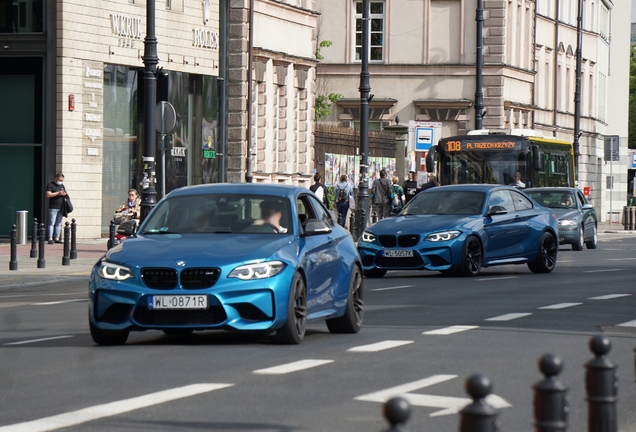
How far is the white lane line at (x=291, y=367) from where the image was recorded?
10.8 meters

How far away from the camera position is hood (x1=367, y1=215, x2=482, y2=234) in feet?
77.9

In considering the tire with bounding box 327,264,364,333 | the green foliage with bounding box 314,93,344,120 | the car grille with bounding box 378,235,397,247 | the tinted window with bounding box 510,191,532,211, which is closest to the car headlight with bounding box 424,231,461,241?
the car grille with bounding box 378,235,397,247

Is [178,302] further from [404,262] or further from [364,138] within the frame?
[364,138]

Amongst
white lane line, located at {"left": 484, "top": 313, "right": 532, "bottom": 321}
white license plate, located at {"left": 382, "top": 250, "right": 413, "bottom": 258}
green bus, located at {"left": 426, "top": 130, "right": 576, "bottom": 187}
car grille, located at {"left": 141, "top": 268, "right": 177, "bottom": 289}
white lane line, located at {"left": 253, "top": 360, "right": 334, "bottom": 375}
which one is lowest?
white lane line, located at {"left": 484, "top": 313, "right": 532, "bottom": 321}

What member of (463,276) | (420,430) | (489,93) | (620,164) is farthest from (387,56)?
(420,430)

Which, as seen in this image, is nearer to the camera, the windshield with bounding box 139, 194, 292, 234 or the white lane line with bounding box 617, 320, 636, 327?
the windshield with bounding box 139, 194, 292, 234

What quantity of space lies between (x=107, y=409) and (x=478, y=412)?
4687mm

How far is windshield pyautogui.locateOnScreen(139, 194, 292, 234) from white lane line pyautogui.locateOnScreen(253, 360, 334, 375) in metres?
2.20

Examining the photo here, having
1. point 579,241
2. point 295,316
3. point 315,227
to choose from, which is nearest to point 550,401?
point 295,316

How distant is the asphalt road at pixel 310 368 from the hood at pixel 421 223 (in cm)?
488

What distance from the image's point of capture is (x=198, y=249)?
12.6m

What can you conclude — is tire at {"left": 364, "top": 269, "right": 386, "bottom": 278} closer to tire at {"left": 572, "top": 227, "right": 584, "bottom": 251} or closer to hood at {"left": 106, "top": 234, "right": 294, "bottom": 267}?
hood at {"left": 106, "top": 234, "right": 294, "bottom": 267}

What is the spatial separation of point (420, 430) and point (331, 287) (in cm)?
549

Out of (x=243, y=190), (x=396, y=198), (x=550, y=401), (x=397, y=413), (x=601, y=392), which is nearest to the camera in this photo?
(x=397, y=413)
